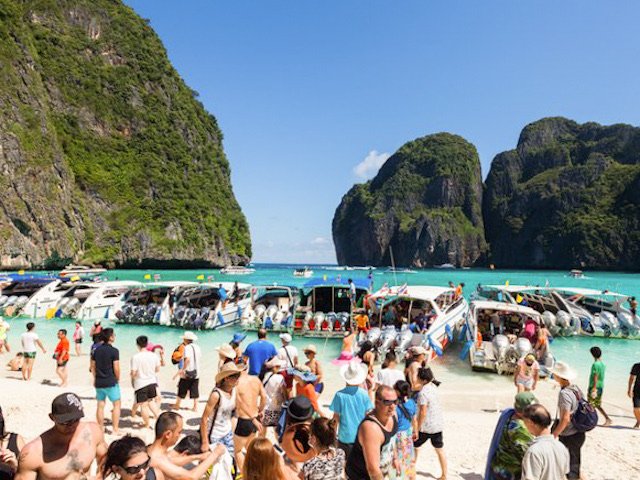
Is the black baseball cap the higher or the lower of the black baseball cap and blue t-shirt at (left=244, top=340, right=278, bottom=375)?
the higher

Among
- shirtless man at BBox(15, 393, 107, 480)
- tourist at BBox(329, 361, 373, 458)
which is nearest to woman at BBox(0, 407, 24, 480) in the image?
shirtless man at BBox(15, 393, 107, 480)

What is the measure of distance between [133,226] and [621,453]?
243 ft

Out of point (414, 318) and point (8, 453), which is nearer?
point (8, 453)

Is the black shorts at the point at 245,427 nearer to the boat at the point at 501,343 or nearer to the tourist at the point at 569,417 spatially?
the tourist at the point at 569,417

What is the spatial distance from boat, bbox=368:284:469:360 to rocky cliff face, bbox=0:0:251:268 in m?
50.2

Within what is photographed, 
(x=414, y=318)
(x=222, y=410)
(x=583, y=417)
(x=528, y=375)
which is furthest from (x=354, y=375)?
(x=414, y=318)

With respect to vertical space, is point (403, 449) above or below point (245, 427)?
above

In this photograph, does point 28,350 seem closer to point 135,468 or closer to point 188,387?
point 188,387

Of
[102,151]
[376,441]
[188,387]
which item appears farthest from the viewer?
[102,151]

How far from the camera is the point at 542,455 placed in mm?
3061

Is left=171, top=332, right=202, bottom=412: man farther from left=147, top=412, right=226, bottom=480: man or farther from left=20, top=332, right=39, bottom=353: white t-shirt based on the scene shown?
left=20, top=332, right=39, bottom=353: white t-shirt

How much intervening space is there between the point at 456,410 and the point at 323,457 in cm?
720

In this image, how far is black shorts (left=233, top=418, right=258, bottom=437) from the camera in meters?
4.54

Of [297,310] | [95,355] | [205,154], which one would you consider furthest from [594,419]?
[205,154]
